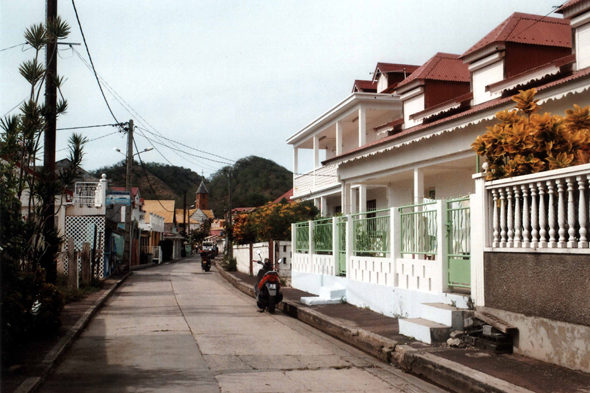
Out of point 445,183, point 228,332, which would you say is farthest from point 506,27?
point 228,332

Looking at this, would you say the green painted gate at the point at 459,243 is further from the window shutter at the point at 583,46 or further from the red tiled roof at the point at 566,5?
the red tiled roof at the point at 566,5

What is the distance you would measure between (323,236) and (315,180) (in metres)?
11.0

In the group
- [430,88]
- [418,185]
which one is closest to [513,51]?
[430,88]

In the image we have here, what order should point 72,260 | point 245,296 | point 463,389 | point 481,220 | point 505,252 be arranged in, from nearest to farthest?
1. point 463,389
2. point 505,252
3. point 481,220
4. point 72,260
5. point 245,296

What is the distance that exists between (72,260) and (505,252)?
13.0m

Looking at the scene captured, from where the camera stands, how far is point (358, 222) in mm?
13453

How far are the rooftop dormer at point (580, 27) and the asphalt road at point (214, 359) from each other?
→ 762cm

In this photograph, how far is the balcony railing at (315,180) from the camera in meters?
25.0

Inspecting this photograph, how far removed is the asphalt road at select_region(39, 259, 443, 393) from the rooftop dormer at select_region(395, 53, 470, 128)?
900 cm

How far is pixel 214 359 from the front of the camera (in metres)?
7.88

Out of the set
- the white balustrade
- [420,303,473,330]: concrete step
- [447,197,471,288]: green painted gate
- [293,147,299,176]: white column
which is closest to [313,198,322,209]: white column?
[293,147,299,176]: white column

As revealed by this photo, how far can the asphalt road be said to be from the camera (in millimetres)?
6480

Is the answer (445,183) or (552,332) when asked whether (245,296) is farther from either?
(552,332)

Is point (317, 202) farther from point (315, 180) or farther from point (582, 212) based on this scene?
point (582, 212)
